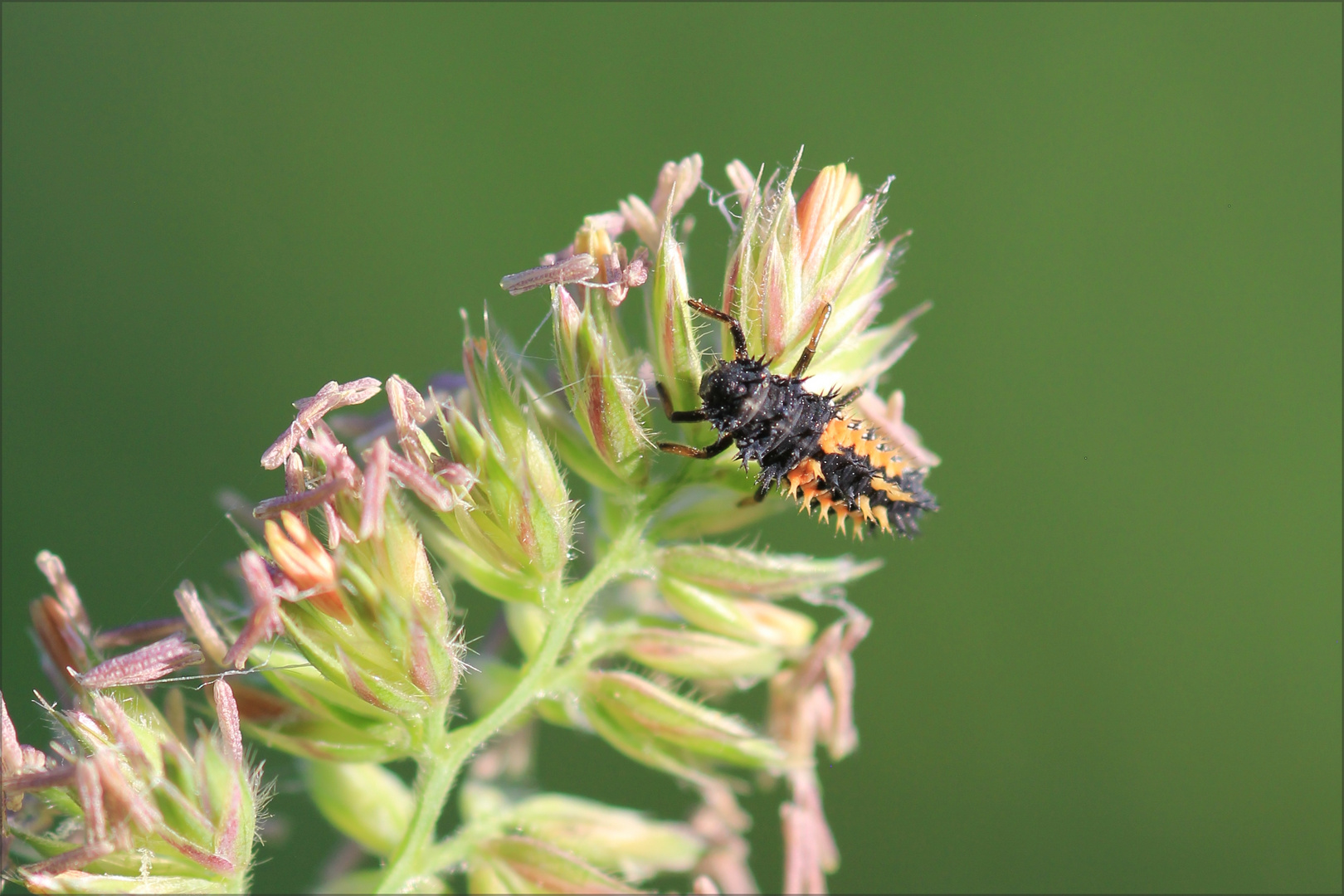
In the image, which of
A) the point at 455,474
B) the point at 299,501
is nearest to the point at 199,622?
the point at 299,501

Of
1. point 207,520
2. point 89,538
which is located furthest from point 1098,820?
point 89,538

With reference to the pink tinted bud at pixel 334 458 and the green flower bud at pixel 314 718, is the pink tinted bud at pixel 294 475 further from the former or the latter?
the green flower bud at pixel 314 718

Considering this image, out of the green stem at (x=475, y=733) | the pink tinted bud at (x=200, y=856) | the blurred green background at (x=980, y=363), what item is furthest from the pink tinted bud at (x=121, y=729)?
the blurred green background at (x=980, y=363)

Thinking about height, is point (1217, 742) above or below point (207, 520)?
below

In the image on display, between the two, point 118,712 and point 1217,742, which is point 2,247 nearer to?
point 118,712

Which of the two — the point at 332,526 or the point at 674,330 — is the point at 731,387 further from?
the point at 332,526

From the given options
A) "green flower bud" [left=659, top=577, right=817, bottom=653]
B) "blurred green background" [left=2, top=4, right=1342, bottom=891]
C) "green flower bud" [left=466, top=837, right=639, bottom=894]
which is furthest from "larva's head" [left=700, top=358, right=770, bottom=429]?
"blurred green background" [left=2, top=4, right=1342, bottom=891]
